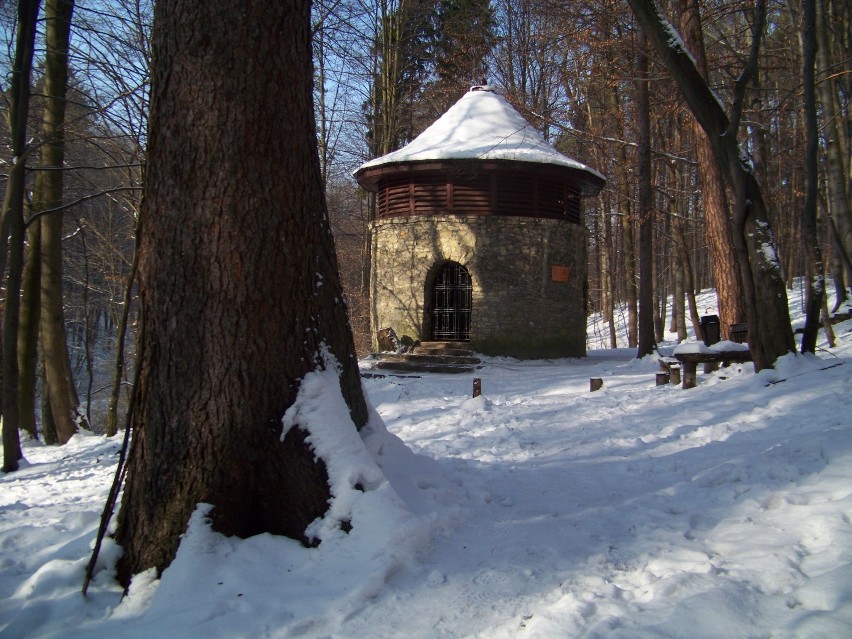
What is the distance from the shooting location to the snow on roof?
1438 cm

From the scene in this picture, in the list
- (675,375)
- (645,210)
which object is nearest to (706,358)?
(675,375)

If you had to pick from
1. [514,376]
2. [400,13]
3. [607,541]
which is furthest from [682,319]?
[607,541]

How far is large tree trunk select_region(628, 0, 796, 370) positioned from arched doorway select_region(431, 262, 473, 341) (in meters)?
9.24

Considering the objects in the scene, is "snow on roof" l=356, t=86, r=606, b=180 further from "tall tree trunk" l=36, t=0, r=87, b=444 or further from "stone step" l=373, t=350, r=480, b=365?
"tall tree trunk" l=36, t=0, r=87, b=444

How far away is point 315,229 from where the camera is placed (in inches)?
138

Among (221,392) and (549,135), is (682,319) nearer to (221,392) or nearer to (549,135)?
(549,135)

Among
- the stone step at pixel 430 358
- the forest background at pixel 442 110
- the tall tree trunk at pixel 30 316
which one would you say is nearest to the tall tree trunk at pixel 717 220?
the forest background at pixel 442 110

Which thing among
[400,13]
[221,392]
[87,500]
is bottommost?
[87,500]

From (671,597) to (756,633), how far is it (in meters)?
0.37

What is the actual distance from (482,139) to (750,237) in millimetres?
9018

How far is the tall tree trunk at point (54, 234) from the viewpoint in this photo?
340 inches

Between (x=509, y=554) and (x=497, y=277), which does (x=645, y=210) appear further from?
(x=509, y=554)

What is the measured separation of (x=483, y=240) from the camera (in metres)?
14.9

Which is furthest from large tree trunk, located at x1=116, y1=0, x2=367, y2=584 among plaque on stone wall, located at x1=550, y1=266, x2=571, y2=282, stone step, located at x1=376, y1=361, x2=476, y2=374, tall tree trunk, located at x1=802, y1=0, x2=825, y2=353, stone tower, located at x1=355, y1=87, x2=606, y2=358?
plaque on stone wall, located at x1=550, y1=266, x2=571, y2=282
